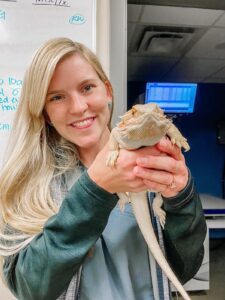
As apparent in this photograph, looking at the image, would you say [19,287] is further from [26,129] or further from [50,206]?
[26,129]

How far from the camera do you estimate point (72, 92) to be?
85cm

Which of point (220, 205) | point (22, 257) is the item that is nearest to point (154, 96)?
point (220, 205)

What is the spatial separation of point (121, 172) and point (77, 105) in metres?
0.25

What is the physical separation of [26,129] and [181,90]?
11.3ft

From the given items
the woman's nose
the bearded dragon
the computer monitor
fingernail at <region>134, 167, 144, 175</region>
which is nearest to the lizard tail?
the bearded dragon

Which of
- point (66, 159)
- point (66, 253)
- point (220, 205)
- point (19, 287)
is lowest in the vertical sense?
point (220, 205)

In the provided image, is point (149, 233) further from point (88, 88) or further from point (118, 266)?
point (88, 88)

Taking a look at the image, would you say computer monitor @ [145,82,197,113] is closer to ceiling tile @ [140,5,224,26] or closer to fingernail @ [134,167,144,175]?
ceiling tile @ [140,5,224,26]

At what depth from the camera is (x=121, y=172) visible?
0.67 metres

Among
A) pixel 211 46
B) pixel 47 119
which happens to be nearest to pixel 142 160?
pixel 47 119

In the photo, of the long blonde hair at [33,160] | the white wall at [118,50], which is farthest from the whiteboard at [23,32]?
the long blonde hair at [33,160]

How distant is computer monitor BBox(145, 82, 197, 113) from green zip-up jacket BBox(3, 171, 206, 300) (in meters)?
3.41

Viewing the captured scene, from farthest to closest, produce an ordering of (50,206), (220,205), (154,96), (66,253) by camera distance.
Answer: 1. (154,96)
2. (220,205)
3. (50,206)
4. (66,253)

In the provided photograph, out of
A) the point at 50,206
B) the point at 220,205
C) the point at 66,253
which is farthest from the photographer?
the point at 220,205
